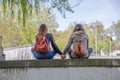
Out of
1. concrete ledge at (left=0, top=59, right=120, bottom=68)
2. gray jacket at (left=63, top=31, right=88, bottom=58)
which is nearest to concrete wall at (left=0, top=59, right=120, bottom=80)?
concrete ledge at (left=0, top=59, right=120, bottom=68)

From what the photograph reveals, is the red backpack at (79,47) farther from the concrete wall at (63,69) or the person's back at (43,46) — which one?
the person's back at (43,46)

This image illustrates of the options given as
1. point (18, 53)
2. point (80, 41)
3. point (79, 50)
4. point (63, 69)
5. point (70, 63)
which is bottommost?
point (18, 53)

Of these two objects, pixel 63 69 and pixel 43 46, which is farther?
pixel 43 46

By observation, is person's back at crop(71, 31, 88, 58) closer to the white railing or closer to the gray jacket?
the gray jacket

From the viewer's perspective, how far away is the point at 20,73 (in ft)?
18.7

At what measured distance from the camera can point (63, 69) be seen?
18.4ft

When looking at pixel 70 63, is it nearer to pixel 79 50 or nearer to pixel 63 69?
pixel 63 69

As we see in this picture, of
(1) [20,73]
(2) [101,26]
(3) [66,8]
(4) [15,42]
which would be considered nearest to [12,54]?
(3) [66,8]

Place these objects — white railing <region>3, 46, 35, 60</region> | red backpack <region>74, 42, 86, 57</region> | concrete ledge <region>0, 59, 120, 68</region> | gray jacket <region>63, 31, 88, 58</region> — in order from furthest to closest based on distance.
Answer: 1. white railing <region>3, 46, 35, 60</region>
2. gray jacket <region>63, 31, 88, 58</region>
3. red backpack <region>74, 42, 86, 57</region>
4. concrete ledge <region>0, 59, 120, 68</region>

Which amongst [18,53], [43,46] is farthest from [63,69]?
[18,53]

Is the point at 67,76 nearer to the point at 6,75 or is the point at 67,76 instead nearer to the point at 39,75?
the point at 39,75

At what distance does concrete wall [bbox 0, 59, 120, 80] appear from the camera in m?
5.53

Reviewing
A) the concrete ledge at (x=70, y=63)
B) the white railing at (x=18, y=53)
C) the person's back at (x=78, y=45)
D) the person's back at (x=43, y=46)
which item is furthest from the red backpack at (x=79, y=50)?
the white railing at (x=18, y=53)

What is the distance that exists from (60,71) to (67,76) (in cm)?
16
